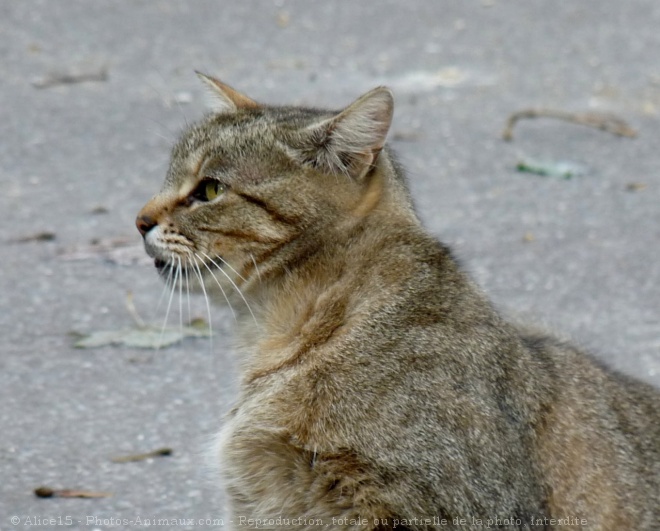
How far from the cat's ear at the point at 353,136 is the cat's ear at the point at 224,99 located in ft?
1.59

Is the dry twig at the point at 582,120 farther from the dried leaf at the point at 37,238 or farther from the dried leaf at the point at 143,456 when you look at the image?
the dried leaf at the point at 143,456

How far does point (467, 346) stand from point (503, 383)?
14 centimetres

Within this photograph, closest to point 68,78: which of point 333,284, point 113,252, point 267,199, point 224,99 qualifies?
point 113,252

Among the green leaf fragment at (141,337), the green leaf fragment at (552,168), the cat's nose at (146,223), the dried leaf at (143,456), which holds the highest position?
the cat's nose at (146,223)

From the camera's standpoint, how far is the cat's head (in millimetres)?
3482

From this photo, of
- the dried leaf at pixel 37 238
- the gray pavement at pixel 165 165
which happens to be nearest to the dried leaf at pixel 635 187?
the gray pavement at pixel 165 165

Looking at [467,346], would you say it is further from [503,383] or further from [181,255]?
[181,255]

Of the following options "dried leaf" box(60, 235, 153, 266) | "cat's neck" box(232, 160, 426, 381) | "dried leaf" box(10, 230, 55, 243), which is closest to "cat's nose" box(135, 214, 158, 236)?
"cat's neck" box(232, 160, 426, 381)

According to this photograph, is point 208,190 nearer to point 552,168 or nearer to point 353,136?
point 353,136

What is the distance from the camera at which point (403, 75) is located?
8.32m

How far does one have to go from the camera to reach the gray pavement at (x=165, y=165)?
171 inches

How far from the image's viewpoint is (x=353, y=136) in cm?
347

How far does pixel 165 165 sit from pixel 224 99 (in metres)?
2.94

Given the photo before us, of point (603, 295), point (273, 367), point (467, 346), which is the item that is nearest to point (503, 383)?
point (467, 346)
